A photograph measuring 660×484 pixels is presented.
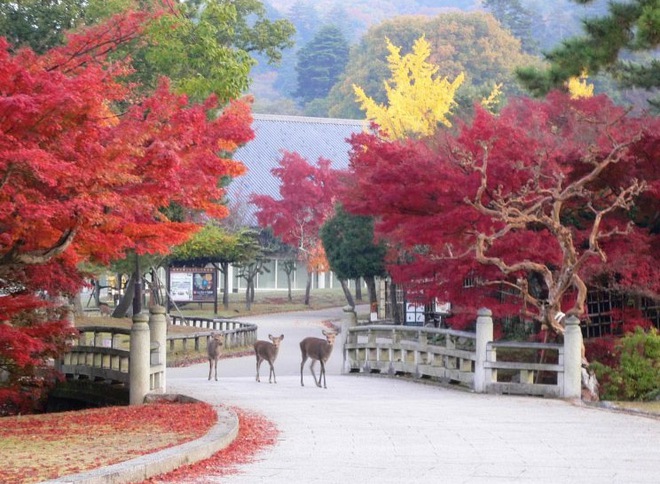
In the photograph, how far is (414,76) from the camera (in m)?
52.2

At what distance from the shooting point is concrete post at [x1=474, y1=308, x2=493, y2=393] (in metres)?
20.2

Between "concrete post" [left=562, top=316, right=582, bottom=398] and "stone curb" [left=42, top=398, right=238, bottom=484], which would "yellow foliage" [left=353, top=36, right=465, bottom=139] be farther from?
"stone curb" [left=42, top=398, right=238, bottom=484]

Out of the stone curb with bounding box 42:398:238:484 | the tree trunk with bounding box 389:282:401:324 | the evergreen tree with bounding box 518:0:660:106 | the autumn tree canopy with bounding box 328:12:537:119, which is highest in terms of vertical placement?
the autumn tree canopy with bounding box 328:12:537:119

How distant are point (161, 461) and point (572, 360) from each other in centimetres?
954

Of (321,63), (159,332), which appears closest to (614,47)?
(159,332)

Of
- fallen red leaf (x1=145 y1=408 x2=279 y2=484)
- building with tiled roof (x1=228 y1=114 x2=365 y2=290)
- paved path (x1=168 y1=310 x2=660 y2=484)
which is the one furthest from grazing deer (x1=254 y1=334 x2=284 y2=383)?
building with tiled roof (x1=228 y1=114 x2=365 y2=290)

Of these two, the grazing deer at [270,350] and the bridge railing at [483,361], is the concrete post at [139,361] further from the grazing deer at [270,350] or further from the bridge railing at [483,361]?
the bridge railing at [483,361]

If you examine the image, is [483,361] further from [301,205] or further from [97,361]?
[301,205]

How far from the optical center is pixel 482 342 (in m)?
20.3

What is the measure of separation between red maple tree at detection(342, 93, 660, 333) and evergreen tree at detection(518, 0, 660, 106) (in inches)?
31.1

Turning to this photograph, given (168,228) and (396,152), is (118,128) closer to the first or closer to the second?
(168,228)

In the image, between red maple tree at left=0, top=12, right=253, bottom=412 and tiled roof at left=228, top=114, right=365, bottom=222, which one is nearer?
red maple tree at left=0, top=12, right=253, bottom=412

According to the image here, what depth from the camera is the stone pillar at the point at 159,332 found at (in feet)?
66.4

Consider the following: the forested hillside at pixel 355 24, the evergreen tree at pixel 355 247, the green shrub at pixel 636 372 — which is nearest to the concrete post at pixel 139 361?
the green shrub at pixel 636 372
